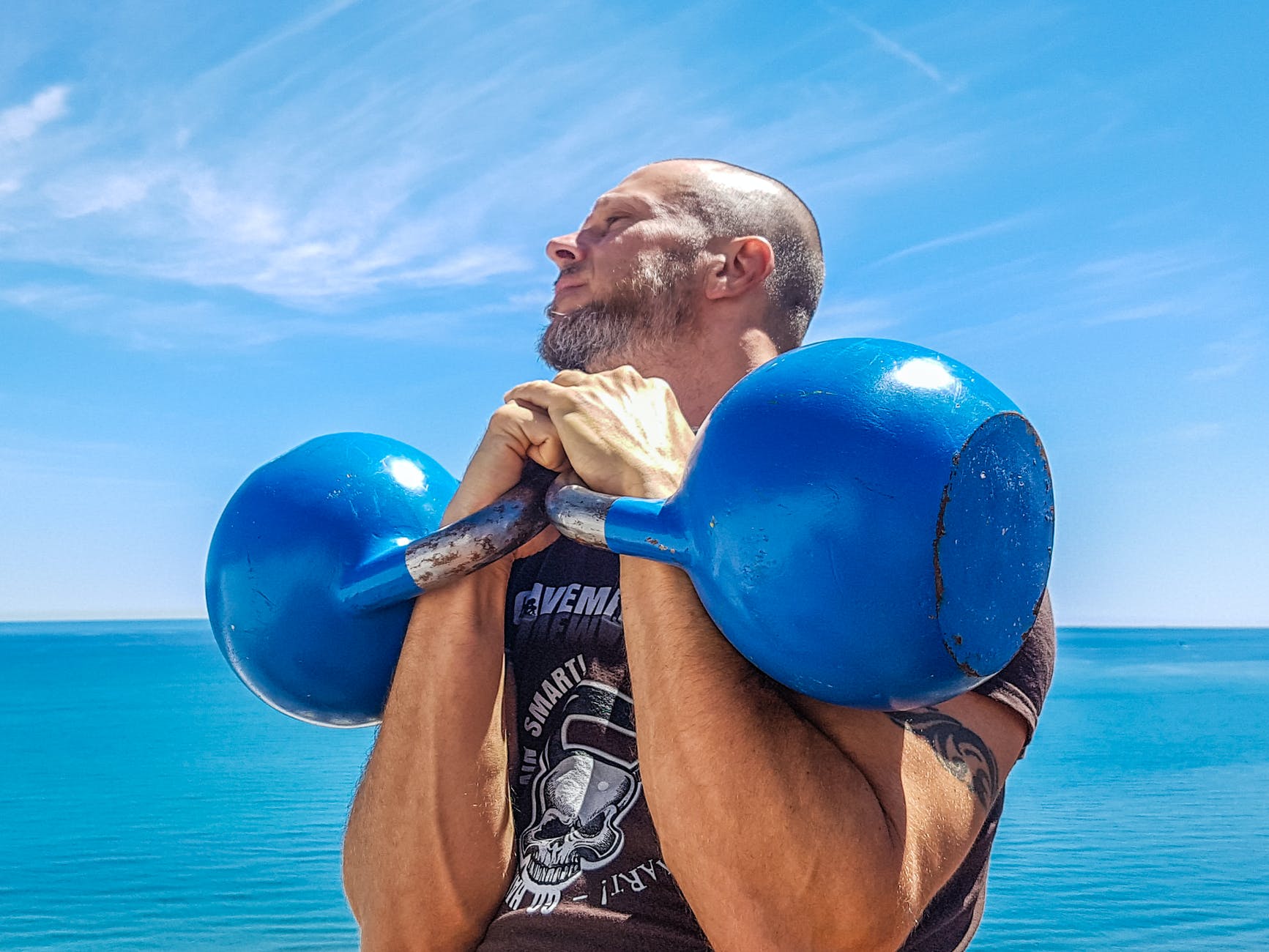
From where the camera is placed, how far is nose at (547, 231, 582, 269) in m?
3.01

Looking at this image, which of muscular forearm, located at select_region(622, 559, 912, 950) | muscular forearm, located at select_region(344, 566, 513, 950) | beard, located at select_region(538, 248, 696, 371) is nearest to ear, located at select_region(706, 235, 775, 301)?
beard, located at select_region(538, 248, 696, 371)

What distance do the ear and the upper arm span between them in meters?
1.25

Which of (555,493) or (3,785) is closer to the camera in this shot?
(555,493)

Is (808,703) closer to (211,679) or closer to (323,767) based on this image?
(323,767)

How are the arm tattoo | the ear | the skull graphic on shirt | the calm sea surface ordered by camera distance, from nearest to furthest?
the arm tattoo < the skull graphic on shirt < the ear < the calm sea surface

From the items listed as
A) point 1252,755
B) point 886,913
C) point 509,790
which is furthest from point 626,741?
point 1252,755

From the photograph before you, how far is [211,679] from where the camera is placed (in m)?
69.5

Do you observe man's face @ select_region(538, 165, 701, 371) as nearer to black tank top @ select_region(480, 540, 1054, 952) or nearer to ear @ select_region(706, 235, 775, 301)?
ear @ select_region(706, 235, 775, 301)

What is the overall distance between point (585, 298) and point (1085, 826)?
21.8 metres

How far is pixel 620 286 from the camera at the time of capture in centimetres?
293

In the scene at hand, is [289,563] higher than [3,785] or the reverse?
higher

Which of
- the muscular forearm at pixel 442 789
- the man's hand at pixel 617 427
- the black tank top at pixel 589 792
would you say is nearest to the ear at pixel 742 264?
the man's hand at pixel 617 427

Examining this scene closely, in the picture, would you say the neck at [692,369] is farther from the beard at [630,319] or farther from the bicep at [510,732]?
the bicep at [510,732]

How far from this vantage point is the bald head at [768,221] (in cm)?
315
